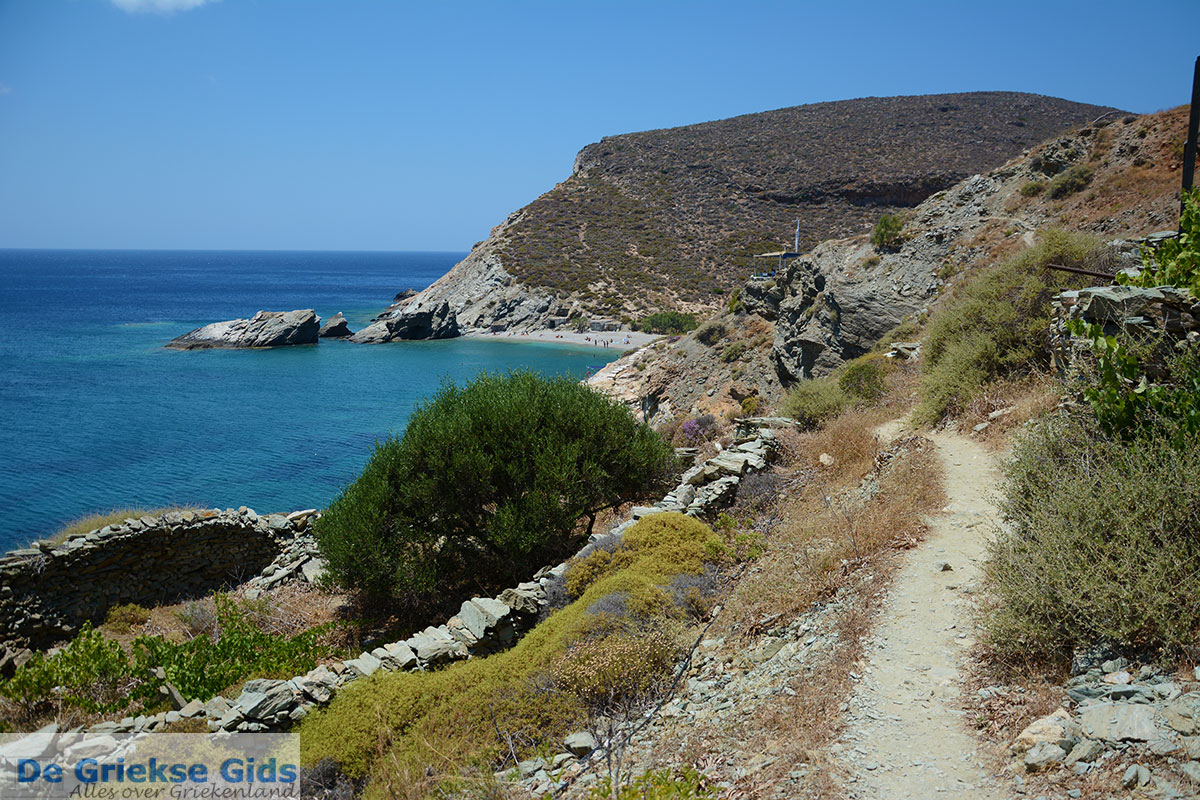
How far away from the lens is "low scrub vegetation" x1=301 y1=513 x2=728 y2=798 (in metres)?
6.12

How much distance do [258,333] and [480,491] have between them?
63510mm

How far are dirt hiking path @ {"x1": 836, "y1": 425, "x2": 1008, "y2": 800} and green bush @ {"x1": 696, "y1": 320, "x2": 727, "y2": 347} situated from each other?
25.5 metres

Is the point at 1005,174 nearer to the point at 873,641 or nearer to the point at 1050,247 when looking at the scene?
the point at 1050,247

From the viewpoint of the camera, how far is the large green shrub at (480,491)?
11.8m

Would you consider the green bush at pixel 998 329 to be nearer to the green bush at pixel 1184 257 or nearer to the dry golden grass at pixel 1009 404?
the dry golden grass at pixel 1009 404

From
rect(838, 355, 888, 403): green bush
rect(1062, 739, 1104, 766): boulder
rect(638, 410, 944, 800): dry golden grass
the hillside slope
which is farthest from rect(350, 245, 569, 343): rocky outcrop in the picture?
rect(1062, 739, 1104, 766): boulder


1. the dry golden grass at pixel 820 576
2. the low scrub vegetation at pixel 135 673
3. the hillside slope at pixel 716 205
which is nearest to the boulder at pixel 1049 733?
the dry golden grass at pixel 820 576

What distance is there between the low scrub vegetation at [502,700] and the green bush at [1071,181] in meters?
24.2

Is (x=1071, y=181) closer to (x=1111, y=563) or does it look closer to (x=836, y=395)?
(x=836, y=395)

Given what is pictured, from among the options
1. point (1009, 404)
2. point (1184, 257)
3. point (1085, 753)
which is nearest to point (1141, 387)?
point (1184, 257)

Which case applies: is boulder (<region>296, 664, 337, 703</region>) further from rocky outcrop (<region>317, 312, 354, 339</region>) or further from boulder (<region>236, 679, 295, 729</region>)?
rocky outcrop (<region>317, 312, 354, 339</region>)

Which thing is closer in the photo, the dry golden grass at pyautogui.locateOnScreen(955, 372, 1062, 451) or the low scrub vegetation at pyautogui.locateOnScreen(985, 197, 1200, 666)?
the low scrub vegetation at pyautogui.locateOnScreen(985, 197, 1200, 666)

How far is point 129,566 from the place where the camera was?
49.2ft

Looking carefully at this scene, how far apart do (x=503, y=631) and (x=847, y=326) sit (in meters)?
18.7
